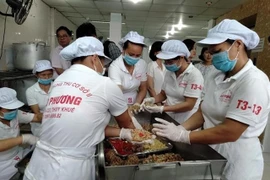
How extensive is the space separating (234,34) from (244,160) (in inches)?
23.9

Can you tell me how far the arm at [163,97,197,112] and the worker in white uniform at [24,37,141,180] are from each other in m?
0.82

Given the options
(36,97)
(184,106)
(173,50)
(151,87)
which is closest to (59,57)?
(36,97)

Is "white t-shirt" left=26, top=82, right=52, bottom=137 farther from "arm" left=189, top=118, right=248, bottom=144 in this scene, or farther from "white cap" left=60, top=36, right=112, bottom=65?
"arm" left=189, top=118, right=248, bottom=144

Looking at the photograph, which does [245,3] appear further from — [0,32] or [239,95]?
[0,32]

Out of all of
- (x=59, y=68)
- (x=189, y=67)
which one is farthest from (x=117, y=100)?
(x=59, y=68)

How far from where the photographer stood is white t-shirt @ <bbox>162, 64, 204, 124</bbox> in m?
1.69

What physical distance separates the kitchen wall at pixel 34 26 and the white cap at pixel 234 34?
→ 3.19 meters

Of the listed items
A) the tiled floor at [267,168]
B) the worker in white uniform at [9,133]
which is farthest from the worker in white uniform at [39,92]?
the tiled floor at [267,168]

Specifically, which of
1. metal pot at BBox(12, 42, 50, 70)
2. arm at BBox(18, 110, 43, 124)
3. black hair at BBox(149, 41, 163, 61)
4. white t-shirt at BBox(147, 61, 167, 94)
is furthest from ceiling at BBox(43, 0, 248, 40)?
arm at BBox(18, 110, 43, 124)

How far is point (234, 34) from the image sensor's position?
3.18 feet

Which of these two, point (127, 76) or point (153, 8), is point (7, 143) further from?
point (153, 8)

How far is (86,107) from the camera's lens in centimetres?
97

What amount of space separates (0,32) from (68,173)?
117 inches

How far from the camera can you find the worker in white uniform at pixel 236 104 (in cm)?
91
